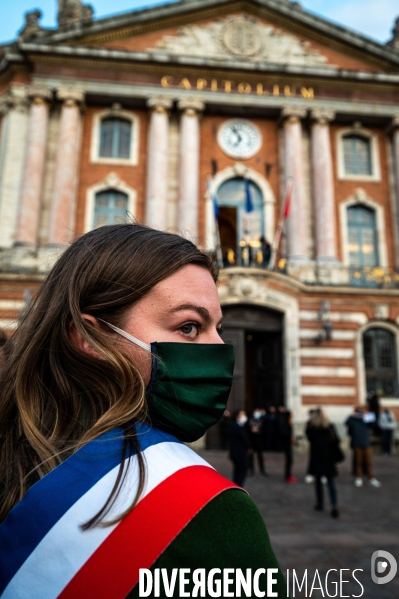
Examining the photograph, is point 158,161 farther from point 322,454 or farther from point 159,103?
point 322,454

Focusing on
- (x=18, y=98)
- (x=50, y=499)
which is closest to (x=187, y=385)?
(x=50, y=499)

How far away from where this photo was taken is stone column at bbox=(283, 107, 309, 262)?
1984 centimetres

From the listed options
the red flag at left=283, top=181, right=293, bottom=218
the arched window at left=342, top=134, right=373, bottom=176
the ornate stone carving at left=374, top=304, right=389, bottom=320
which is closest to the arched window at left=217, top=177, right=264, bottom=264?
the red flag at left=283, top=181, right=293, bottom=218

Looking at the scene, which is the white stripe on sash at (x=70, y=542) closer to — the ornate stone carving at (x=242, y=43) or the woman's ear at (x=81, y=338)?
the woman's ear at (x=81, y=338)

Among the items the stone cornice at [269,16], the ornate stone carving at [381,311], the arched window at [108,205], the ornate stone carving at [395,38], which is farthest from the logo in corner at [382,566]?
the ornate stone carving at [395,38]

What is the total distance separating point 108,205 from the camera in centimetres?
2094

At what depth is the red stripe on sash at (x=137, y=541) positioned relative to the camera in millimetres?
874

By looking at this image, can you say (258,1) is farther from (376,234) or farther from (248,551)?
(248,551)

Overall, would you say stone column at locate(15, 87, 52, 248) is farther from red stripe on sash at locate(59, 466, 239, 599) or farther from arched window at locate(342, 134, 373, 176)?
red stripe on sash at locate(59, 466, 239, 599)

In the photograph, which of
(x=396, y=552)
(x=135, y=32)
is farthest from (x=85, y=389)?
(x=135, y=32)

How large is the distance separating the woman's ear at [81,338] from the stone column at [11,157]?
64.7 ft

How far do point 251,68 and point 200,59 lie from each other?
2270 millimetres

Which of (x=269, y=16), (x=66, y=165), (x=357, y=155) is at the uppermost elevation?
(x=269, y=16)

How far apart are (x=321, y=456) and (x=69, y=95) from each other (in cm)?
1825
